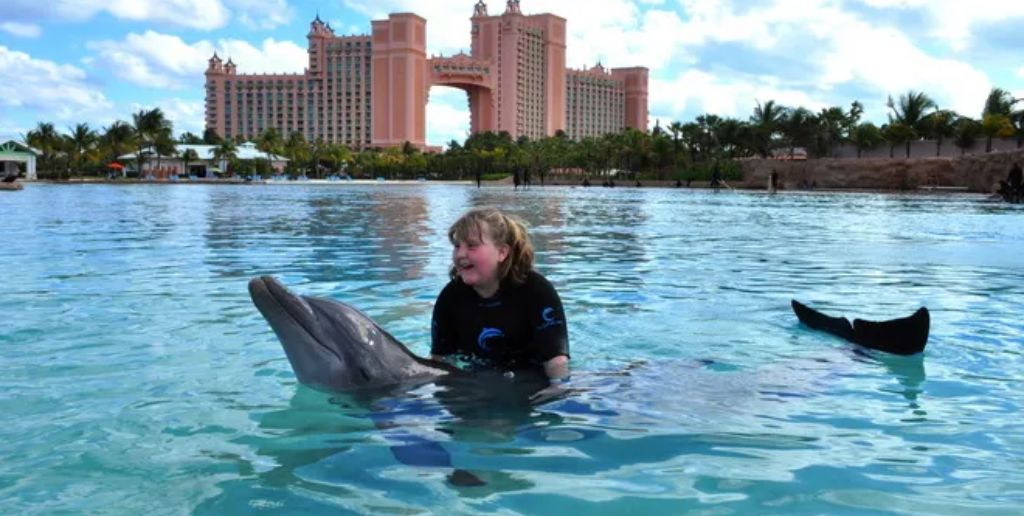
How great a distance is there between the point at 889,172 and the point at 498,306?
208 feet

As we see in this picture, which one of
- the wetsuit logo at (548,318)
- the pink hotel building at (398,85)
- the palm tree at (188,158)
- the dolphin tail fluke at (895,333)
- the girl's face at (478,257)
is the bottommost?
the dolphin tail fluke at (895,333)

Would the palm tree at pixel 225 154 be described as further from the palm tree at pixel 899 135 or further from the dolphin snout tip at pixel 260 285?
the dolphin snout tip at pixel 260 285

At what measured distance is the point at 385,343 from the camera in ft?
A: 14.9

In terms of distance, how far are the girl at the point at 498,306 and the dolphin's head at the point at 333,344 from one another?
0.78ft

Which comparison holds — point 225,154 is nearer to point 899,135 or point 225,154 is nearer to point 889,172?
point 899,135

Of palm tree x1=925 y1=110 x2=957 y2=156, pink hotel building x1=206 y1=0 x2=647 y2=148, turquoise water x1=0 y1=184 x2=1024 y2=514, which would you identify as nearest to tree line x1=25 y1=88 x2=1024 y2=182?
palm tree x1=925 y1=110 x2=957 y2=156

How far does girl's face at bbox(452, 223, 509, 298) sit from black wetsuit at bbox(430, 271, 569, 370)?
165 millimetres

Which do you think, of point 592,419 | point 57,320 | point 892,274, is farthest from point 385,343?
point 892,274

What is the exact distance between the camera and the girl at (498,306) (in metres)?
4.40

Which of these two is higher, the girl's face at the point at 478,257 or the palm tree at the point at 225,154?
the palm tree at the point at 225,154

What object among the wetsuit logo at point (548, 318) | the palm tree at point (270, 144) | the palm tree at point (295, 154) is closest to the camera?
the wetsuit logo at point (548, 318)

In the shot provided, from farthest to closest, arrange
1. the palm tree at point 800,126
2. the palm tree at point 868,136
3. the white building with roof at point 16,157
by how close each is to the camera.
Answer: the white building with roof at point 16,157, the palm tree at point 800,126, the palm tree at point 868,136

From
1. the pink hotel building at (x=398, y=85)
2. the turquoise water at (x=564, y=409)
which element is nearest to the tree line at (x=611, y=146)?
the pink hotel building at (x=398, y=85)

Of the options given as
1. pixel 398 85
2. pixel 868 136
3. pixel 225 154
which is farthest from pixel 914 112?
pixel 398 85
